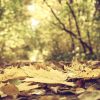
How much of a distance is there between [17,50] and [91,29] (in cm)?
1225

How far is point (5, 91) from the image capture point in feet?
5.77

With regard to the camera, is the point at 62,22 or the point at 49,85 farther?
the point at 62,22

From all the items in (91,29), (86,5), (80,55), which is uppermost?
(86,5)

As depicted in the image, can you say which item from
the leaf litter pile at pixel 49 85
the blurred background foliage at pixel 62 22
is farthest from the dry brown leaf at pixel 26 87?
the blurred background foliage at pixel 62 22

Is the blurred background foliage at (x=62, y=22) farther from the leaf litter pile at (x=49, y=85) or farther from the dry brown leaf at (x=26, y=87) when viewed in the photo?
the dry brown leaf at (x=26, y=87)

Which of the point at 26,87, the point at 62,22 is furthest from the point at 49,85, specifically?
the point at 62,22

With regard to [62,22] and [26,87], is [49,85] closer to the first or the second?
[26,87]

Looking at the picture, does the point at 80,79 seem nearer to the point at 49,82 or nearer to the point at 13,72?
the point at 49,82

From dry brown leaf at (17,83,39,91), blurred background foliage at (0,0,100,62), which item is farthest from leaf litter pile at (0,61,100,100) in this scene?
blurred background foliage at (0,0,100,62)

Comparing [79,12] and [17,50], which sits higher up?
[79,12]

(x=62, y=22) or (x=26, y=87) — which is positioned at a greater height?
(x=62, y=22)

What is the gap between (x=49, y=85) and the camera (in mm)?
1943

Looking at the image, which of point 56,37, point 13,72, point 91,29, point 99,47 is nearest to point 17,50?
point 56,37

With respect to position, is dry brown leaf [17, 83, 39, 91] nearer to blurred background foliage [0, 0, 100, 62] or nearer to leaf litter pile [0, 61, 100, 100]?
leaf litter pile [0, 61, 100, 100]
